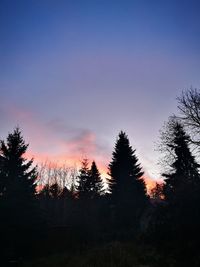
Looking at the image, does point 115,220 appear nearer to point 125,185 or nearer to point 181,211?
point 125,185

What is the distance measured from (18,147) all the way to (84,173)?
16738 mm

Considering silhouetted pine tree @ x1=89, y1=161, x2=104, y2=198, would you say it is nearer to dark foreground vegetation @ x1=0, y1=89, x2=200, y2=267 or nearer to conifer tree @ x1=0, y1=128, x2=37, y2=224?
dark foreground vegetation @ x1=0, y1=89, x2=200, y2=267

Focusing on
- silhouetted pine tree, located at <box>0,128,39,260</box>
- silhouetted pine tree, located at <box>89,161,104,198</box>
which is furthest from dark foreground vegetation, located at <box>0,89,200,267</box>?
silhouetted pine tree, located at <box>89,161,104,198</box>

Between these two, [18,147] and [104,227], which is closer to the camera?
[18,147]

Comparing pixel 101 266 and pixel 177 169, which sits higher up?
pixel 177 169

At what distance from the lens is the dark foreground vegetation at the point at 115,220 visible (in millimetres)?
15508

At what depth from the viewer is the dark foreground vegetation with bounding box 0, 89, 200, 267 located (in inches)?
611

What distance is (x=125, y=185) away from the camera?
30812 mm

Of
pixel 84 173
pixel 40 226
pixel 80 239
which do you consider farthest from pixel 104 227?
pixel 40 226

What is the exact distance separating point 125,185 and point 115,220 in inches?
179

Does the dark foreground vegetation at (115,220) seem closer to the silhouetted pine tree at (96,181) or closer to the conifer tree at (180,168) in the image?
the conifer tree at (180,168)

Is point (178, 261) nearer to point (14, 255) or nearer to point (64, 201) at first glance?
point (14, 255)

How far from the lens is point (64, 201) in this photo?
4806 cm

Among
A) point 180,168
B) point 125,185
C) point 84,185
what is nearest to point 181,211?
point 180,168
